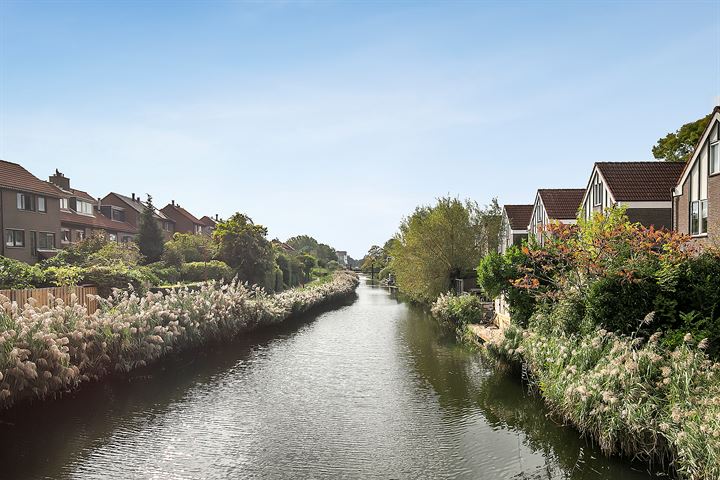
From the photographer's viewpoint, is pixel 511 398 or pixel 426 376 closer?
pixel 511 398

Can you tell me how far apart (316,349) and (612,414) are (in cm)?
1375

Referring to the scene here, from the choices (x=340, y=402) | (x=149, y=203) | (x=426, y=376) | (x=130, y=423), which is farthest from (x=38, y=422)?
(x=149, y=203)

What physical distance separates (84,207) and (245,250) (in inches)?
1011

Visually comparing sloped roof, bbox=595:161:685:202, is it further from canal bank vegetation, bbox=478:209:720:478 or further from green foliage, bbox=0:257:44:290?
green foliage, bbox=0:257:44:290

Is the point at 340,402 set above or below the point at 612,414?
below

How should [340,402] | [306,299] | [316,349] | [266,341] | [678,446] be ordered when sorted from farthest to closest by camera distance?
[306,299]
[266,341]
[316,349]
[340,402]
[678,446]

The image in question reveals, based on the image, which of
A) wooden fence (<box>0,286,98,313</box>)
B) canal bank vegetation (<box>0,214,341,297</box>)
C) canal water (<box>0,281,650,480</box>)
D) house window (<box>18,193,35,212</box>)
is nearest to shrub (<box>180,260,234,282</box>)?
canal bank vegetation (<box>0,214,341,297</box>)

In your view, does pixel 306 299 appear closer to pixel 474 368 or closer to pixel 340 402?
pixel 474 368

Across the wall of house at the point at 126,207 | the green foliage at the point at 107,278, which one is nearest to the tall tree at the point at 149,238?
the wall of house at the point at 126,207

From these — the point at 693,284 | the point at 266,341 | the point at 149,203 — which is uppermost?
the point at 149,203

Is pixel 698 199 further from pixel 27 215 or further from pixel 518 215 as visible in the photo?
pixel 27 215

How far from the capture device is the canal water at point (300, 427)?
31.4ft

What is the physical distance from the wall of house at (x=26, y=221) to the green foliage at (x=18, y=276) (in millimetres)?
13738

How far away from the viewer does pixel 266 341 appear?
23953 millimetres
